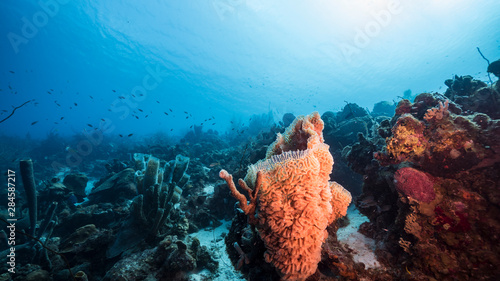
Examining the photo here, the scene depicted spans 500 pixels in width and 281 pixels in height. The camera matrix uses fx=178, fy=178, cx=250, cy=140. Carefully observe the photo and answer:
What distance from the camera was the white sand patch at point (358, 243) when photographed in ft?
8.97

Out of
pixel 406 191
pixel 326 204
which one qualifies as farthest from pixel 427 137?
pixel 326 204

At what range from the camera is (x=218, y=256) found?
4629mm

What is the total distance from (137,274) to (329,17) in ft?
119

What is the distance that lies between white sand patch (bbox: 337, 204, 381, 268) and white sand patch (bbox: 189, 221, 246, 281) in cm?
233

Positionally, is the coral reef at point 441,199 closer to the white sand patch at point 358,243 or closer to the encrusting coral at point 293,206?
the white sand patch at point 358,243

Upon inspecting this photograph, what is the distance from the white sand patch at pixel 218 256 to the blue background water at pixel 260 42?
40.8 ft

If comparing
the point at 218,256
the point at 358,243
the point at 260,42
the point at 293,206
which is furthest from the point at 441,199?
the point at 260,42

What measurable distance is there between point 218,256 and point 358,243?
10.9 ft
